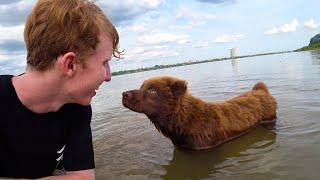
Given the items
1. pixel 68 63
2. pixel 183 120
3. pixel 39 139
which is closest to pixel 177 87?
pixel 183 120

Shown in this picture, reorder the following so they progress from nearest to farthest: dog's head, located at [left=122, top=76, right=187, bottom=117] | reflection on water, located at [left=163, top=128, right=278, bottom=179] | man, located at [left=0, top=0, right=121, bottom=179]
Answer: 1. man, located at [left=0, top=0, right=121, bottom=179]
2. reflection on water, located at [left=163, top=128, right=278, bottom=179]
3. dog's head, located at [left=122, top=76, right=187, bottom=117]

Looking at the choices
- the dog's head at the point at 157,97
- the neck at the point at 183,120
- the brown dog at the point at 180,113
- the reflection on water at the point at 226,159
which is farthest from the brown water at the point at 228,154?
the dog's head at the point at 157,97

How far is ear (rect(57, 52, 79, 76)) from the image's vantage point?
9.48 feet

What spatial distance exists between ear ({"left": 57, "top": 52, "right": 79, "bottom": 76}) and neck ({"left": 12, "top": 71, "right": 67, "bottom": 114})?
0.34 feet

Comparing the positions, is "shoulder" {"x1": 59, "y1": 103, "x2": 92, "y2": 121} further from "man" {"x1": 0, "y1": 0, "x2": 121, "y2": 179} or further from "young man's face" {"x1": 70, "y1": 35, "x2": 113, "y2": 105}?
"young man's face" {"x1": 70, "y1": 35, "x2": 113, "y2": 105}

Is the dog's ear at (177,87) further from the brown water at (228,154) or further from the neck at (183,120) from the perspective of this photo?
the brown water at (228,154)

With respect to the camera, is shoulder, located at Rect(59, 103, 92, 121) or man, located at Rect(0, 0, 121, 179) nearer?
man, located at Rect(0, 0, 121, 179)

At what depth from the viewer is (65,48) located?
9.41 feet

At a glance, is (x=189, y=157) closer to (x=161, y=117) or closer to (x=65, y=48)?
(x=161, y=117)

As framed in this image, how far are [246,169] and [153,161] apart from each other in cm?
190

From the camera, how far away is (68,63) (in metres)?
2.93

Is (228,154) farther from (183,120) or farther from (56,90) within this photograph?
(56,90)

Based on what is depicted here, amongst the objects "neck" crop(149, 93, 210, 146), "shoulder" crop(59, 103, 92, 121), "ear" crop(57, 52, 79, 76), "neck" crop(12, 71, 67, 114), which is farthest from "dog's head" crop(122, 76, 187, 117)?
"ear" crop(57, 52, 79, 76)

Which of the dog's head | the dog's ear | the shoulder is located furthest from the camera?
the dog's ear
